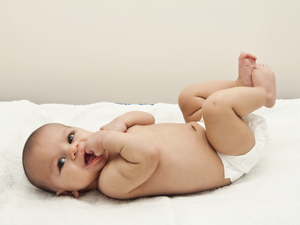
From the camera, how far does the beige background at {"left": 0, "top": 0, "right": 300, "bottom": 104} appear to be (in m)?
1.57

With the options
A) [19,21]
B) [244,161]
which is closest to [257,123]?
[244,161]

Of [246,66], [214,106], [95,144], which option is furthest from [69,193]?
[246,66]

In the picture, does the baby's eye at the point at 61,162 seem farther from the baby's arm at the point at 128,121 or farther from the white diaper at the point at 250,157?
the white diaper at the point at 250,157

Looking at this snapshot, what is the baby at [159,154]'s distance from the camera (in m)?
0.96

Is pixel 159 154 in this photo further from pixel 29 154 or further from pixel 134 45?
pixel 134 45

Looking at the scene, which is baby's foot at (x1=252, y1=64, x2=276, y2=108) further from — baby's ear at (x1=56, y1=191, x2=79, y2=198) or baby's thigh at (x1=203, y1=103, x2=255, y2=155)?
baby's ear at (x1=56, y1=191, x2=79, y2=198)

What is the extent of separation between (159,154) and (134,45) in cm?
86

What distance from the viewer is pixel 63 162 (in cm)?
99

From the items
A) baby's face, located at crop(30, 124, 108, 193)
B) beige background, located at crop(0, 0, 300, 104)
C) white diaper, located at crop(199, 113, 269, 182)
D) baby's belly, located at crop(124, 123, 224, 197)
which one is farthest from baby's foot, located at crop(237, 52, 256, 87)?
baby's face, located at crop(30, 124, 108, 193)

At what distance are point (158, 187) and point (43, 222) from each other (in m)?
0.39

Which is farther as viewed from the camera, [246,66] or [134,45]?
[134,45]

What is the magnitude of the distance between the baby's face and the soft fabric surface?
0.06 m

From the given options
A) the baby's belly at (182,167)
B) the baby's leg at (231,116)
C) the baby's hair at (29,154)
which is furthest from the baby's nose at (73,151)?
the baby's leg at (231,116)

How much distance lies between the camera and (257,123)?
41.8 inches
